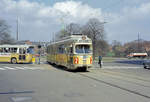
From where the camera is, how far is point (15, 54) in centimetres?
3256

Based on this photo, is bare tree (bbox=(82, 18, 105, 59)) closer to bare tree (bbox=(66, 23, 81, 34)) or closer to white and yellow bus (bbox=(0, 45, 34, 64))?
bare tree (bbox=(66, 23, 81, 34))

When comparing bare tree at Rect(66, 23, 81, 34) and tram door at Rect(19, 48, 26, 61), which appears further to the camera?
bare tree at Rect(66, 23, 81, 34)

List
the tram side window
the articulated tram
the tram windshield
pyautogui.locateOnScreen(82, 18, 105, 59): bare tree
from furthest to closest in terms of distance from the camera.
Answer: pyautogui.locateOnScreen(82, 18, 105, 59): bare tree → the tram side window → the tram windshield → the articulated tram

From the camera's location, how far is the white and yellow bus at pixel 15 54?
107 feet

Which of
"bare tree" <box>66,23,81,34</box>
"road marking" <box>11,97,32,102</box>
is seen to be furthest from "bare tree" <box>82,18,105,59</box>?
"road marking" <box>11,97,32,102</box>

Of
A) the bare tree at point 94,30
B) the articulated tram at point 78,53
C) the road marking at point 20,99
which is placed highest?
the bare tree at point 94,30

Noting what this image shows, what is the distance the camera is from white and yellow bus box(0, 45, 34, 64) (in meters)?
32.6

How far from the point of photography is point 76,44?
20062 mm

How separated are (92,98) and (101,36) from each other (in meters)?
45.7

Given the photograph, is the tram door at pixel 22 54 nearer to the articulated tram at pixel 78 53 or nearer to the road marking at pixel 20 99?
the articulated tram at pixel 78 53

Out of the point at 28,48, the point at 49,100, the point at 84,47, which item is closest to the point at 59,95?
the point at 49,100

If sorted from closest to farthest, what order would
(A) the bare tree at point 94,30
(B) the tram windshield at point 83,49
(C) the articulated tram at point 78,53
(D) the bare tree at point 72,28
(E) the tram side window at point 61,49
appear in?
(C) the articulated tram at point 78,53 < (B) the tram windshield at point 83,49 < (E) the tram side window at point 61,49 < (A) the bare tree at point 94,30 < (D) the bare tree at point 72,28

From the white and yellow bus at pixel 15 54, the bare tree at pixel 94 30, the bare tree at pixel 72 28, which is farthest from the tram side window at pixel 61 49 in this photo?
the bare tree at pixel 72 28

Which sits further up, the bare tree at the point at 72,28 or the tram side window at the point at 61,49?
the bare tree at the point at 72,28
